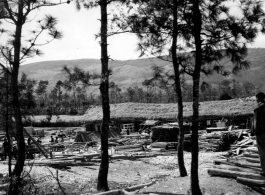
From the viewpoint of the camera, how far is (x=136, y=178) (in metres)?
13.8

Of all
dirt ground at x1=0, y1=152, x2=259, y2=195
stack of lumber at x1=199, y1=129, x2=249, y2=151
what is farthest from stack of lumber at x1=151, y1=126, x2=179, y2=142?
dirt ground at x1=0, y1=152, x2=259, y2=195

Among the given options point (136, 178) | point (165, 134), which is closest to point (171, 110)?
point (165, 134)

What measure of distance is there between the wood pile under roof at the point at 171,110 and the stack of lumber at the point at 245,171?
27.1 meters

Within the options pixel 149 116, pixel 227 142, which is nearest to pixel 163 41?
pixel 227 142

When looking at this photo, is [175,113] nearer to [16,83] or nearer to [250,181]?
[16,83]

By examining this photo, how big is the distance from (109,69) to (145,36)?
1.51m

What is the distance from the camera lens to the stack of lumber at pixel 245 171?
823 centimetres

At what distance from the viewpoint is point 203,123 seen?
40875 millimetres

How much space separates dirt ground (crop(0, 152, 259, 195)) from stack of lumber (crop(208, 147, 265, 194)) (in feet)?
0.51

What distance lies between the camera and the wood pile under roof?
37125mm

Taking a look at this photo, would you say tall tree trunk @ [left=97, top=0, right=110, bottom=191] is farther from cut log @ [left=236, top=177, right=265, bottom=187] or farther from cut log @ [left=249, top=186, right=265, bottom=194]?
cut log @ [left=249, top=186, right=265, bottom=194]

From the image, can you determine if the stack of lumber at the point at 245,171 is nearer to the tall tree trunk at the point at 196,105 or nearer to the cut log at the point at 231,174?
the cut log at the point at 231,174

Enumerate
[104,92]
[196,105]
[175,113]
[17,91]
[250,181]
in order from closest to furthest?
[196,105]
[250,181]
[17,91]
[104,92]
[175,113]

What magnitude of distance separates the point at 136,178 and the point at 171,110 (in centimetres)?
2819
